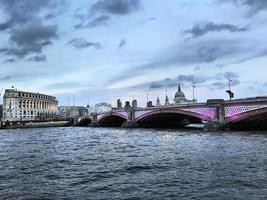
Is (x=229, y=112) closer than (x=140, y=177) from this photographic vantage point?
No

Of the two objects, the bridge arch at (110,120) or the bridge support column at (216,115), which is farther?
the bridge arch at (110,120)

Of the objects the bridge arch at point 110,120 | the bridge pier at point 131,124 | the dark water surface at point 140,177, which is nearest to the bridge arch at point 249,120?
the dark water surface at point 140,177

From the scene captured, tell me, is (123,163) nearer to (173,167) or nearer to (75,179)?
(173,167)

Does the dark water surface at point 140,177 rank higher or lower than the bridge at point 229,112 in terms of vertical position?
lower

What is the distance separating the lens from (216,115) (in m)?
90.1

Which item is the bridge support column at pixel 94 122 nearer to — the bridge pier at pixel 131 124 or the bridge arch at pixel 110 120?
the bridge arch at pixel 110 120

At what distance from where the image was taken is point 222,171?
28797mm

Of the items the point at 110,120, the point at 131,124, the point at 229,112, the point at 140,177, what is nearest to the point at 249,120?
the point at 229,112

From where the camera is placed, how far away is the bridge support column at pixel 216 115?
3492 inches

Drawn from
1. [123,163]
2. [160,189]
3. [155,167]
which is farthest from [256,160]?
[160,189]

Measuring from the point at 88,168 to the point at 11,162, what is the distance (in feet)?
31.9

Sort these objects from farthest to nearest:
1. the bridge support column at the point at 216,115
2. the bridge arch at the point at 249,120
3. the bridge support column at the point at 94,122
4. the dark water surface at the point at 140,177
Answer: the bridge support column at the point at 94,122, the bridge support column at the point at 216,115, the bridge arch at the point at 249,120, the dark water surface at the point at 140,177

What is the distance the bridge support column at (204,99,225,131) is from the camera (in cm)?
8869

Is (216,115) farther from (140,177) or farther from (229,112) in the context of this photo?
(140,177)
